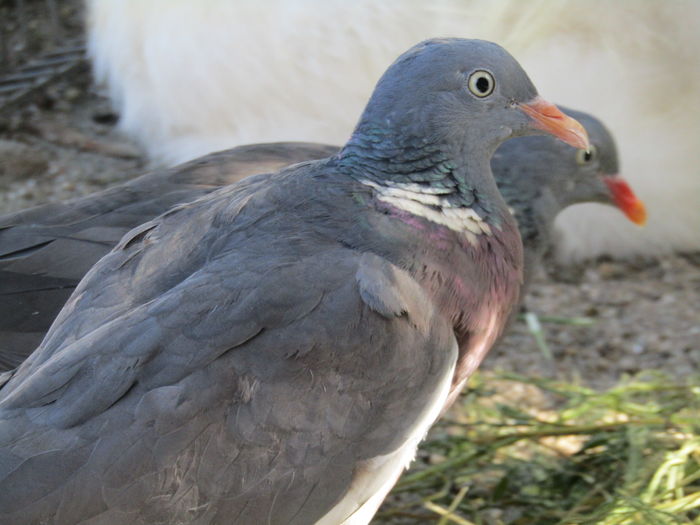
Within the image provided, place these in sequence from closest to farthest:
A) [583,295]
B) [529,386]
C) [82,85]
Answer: [529,386] → [583,295] → [82,85]

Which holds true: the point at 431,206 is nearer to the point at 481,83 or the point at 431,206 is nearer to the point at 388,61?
the point at 481,83

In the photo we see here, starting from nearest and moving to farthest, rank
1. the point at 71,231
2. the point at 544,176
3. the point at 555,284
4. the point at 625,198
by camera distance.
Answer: the point at 71,231
the point at 544,176
the point at 625,198
the point at 555,284

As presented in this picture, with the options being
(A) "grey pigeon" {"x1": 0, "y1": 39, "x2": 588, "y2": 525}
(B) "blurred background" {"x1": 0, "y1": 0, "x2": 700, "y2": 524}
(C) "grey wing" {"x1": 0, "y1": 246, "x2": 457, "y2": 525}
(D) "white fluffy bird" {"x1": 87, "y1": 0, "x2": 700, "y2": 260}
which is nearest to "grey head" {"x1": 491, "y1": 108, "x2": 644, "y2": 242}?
(B) "blurred background" {"x1": 0, "y1": 0, "x2": 700, "y2": 524}

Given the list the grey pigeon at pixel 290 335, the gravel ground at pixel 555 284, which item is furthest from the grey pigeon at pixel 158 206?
the gravel ground at pixel 555 284

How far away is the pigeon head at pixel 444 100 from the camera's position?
1867mm

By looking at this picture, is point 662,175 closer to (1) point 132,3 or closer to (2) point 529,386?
(2) point 529,386

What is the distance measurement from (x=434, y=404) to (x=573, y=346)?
1440mm

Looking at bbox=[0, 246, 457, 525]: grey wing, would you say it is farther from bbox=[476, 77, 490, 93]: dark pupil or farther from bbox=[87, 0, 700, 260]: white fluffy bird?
bbox=[87, 0, 700, 260]: white fluffy bird

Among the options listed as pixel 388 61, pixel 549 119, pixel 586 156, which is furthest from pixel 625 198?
pixel 549 119

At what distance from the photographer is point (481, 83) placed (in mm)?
1897

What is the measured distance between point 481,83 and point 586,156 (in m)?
0.92

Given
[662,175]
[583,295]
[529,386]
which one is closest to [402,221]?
[529,386]

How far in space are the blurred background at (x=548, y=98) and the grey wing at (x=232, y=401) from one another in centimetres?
76

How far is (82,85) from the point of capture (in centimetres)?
437
